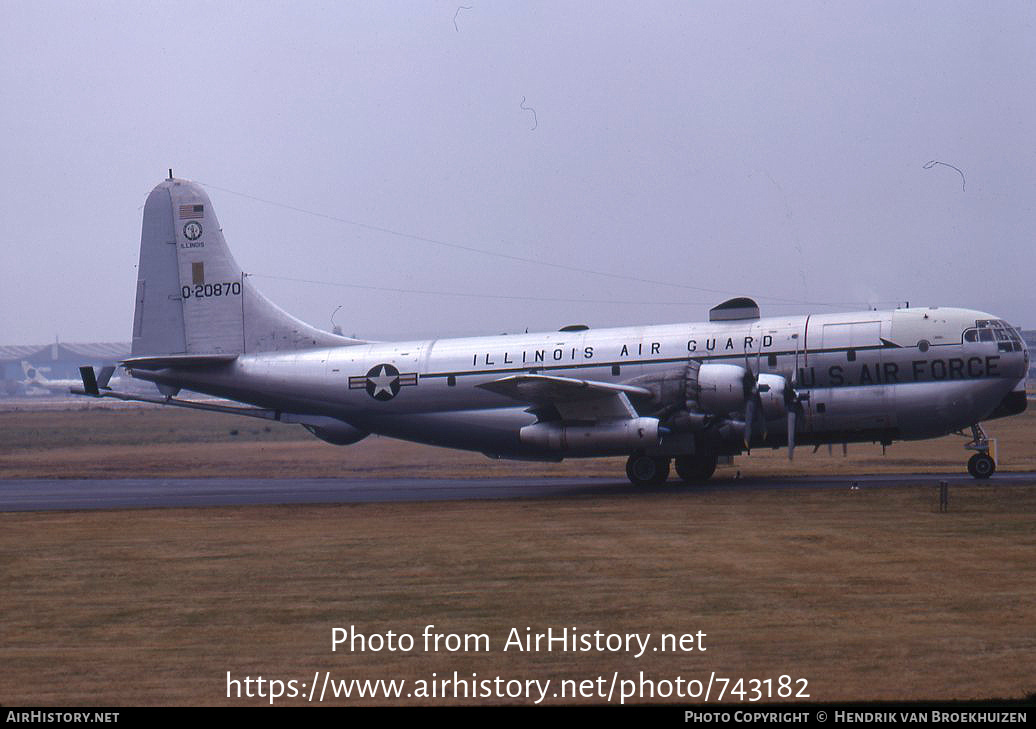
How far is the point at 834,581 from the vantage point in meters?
16.4

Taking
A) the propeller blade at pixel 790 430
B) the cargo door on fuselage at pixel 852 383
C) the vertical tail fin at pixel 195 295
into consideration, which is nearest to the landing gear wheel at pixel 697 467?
the propeller blade at pixel 790 430

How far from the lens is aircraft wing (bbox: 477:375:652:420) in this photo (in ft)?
95.0

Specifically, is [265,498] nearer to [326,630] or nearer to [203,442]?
[326,630]

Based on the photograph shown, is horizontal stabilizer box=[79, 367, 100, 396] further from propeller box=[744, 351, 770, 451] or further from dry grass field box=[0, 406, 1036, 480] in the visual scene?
propeller box=[744, 351, 770, 451]

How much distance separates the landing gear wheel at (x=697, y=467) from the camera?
1256 inches

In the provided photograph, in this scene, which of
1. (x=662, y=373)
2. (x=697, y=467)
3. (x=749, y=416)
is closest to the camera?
(x=749, y=416)

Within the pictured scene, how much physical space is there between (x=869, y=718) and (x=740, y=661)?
108 inches

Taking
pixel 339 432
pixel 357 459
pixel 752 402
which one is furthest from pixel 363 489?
pixel 752 402

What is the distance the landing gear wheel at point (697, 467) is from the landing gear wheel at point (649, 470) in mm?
1174

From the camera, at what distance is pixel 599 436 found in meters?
29.6

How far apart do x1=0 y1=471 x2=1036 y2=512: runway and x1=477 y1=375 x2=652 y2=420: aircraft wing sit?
2.15 meters

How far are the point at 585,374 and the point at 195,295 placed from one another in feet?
41.6

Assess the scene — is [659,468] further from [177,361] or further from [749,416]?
[177,361]

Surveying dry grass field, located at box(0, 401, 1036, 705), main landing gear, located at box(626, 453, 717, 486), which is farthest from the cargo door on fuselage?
main landing gear, located at box(626, 453, 717, 486)
